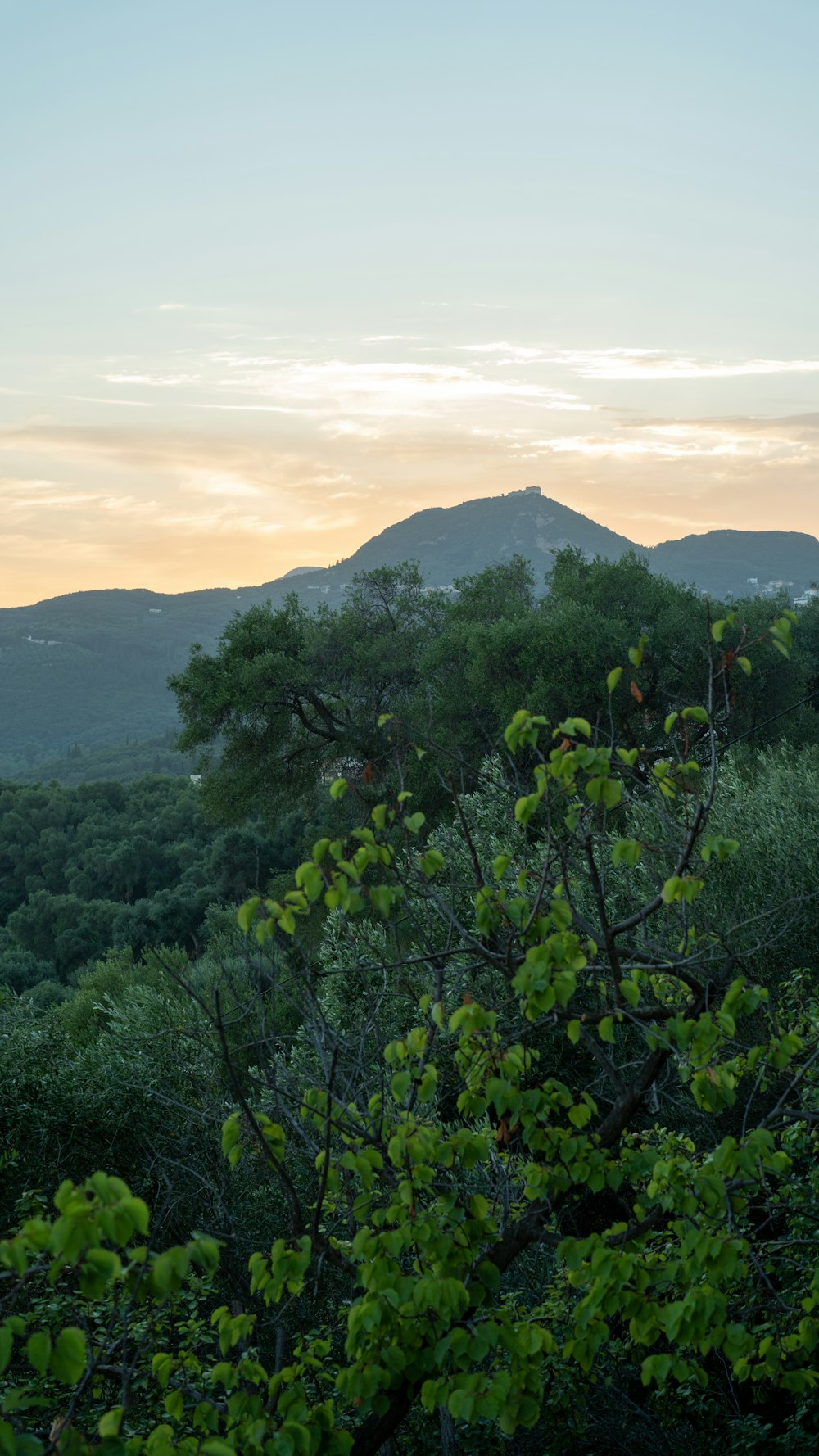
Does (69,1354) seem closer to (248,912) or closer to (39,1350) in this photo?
(39,1350)

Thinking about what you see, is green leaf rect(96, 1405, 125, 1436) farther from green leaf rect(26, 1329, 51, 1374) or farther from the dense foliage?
the dense foliage

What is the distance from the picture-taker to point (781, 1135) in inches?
335

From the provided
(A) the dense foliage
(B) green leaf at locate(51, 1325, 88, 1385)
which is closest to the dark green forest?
(B) green leaf at locate(51, 1325, 88, 1385)

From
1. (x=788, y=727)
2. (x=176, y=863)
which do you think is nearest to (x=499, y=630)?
(x=788, y=727)

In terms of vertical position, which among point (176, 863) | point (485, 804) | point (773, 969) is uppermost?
point (485, 804)

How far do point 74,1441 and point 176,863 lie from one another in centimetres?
7587

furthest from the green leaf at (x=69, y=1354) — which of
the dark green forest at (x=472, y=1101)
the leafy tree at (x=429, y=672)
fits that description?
the leafy tree at (x=429, y=672)

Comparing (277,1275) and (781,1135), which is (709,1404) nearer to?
(781,1135)

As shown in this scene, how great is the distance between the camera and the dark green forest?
180 inches

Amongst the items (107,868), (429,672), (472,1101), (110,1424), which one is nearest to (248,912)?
(472,1101)

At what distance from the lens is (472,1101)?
16.3 ft

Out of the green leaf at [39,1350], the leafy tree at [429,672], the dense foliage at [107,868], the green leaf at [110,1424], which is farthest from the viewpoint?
the dense foliage at [107,868]

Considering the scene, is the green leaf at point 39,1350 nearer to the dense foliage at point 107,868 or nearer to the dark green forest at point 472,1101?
the dark green forest at point 472,1101

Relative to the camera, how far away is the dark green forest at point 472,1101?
15.0ft
